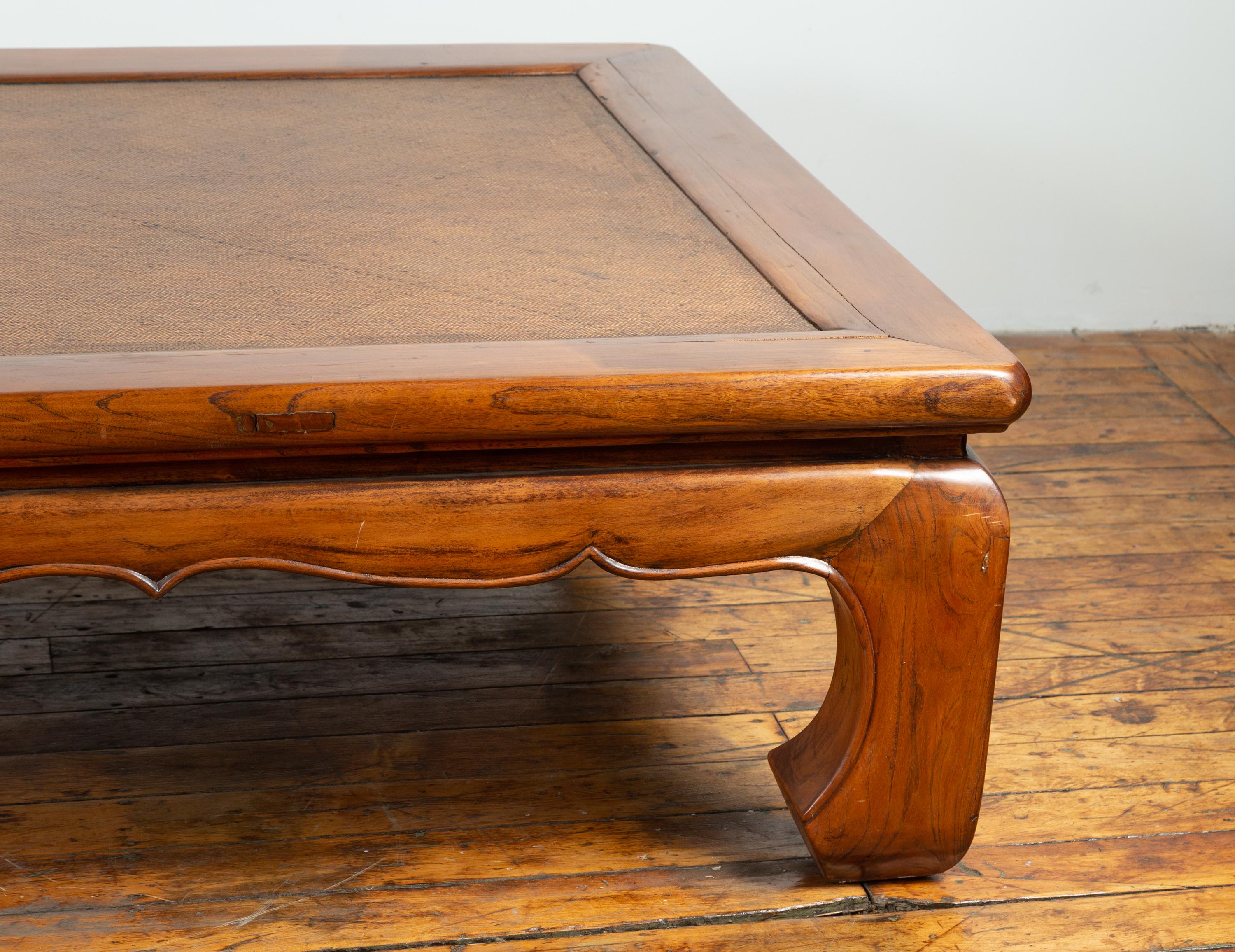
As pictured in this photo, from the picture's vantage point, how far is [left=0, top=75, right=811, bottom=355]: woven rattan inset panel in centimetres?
92

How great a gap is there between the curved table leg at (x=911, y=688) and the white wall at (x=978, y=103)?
152 cm

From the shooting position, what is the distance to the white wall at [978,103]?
7.24 feet

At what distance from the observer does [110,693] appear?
1.29 meters

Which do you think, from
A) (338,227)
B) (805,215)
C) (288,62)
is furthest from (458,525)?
(288,62)

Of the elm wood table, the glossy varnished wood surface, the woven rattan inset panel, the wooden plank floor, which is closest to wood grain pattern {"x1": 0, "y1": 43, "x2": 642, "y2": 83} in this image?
the woven rattan inset panel

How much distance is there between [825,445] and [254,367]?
1.28 ft

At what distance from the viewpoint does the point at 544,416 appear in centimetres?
84

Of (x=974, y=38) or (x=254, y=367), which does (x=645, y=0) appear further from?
(x=254, y=367)

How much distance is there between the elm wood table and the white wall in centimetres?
114

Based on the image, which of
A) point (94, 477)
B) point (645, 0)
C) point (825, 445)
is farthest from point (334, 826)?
point (645, 0)

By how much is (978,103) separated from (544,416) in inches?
69.9

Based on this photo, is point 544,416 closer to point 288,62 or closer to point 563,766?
point 563,766

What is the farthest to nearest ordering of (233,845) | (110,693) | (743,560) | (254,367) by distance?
(110,693)
(233,845)
(743,560)
(254,367)

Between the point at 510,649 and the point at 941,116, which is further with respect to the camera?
the point at 941,116
